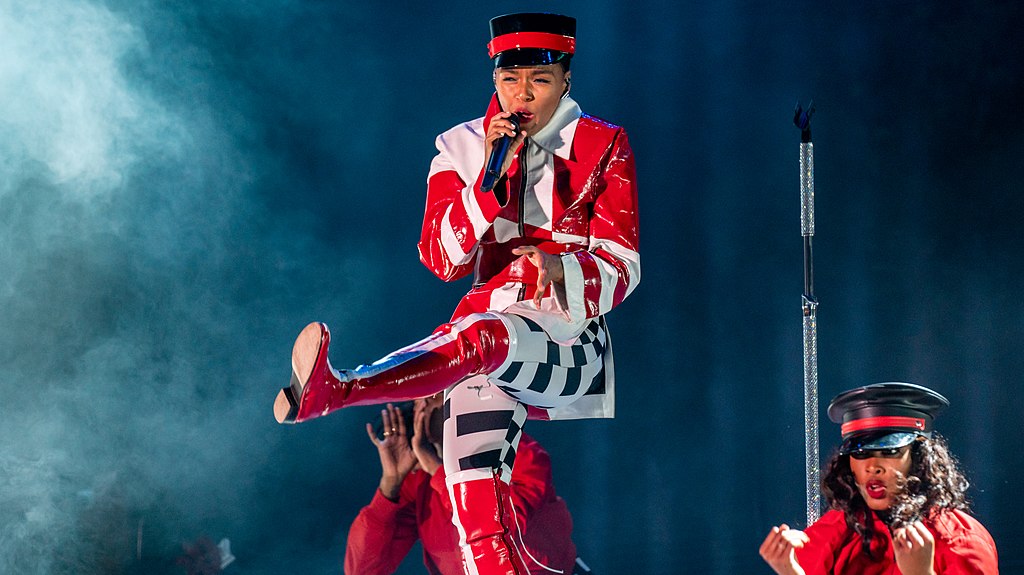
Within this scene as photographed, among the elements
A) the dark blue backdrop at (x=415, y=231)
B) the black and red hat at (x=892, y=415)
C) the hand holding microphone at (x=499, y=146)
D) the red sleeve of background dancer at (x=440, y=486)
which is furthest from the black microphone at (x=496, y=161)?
the dark blue backdrop at (x=415, y=231)

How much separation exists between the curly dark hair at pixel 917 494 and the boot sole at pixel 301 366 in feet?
4.18

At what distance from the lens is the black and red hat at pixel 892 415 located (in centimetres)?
237

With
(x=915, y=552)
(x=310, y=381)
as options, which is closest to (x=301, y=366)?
(x=310, y=381)

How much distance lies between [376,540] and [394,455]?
23 cm

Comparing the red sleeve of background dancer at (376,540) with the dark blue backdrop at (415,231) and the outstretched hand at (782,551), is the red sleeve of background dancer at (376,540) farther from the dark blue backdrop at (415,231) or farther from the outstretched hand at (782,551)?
the outstretched hand at (782,551)

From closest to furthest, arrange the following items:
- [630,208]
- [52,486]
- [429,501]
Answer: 1. [630,208]
2. [429,501]
3. [52,486]

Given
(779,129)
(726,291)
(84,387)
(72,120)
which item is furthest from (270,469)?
(779,129)

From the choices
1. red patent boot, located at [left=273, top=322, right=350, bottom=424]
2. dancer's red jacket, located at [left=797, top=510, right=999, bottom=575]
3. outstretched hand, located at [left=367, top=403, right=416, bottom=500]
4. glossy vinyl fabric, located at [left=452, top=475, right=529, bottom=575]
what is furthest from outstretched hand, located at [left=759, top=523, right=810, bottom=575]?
outstretched hand, located at [left=367, top=403, right=416, bottom=500]

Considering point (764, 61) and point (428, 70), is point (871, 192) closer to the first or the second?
point (764, 61)

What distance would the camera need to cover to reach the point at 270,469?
394 centimetres

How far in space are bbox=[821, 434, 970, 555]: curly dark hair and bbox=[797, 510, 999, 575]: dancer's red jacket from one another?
2 cm

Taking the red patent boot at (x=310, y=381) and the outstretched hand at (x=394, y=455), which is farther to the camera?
the outstretched hand at (x=394, y=455)

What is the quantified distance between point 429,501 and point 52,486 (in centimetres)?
148

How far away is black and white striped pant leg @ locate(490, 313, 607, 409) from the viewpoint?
1.94 meters
